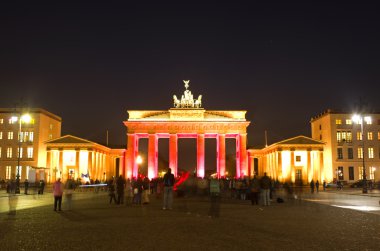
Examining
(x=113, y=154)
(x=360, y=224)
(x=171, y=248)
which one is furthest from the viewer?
(x=113, y=154)

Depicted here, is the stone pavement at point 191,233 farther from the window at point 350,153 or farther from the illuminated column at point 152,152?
the window at point 350,153

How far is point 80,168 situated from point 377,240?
6790 cm

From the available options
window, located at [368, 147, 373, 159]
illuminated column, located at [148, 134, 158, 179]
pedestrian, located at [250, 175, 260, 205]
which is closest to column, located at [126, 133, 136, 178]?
illuminated column, located at [148, 134, 158, 179]

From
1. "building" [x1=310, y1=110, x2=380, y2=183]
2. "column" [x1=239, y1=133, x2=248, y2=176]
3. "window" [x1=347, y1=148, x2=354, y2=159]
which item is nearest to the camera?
"building" [x1=310, y1=110, x2=380, y2=183]

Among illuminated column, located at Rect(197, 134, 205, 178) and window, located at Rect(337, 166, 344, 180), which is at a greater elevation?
illuminated column, located at Rect(197, 134, 205, 178)

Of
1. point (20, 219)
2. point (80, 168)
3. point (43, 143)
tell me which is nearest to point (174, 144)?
point (80, 168)

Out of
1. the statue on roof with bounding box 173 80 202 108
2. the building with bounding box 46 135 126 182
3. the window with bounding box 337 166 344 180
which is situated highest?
the statue on roof with bounding box 173 80 202 108

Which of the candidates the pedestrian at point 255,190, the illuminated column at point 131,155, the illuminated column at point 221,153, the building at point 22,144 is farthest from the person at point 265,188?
the building at point 22,144

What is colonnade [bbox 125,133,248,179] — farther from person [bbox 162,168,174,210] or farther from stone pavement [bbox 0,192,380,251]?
stone pavement [bbox 0,192,380,251]

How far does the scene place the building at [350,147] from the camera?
74.8 m

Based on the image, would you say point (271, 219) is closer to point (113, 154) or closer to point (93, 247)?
point (93, 247)

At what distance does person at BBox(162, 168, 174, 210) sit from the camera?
67.9ft

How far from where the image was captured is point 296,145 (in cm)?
7444

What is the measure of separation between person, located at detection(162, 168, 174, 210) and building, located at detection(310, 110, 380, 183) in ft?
194
